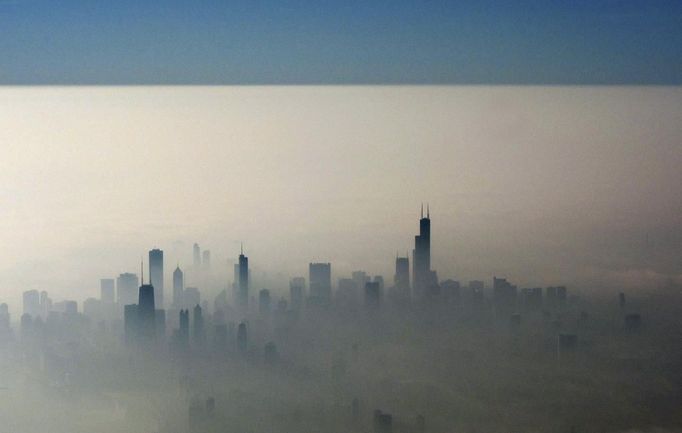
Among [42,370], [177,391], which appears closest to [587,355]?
[177,391]

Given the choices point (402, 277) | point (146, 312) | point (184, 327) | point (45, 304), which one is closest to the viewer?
point (45, 304)

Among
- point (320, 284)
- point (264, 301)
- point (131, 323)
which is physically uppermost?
point (320, 284)

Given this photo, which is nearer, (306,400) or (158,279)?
(158,279)

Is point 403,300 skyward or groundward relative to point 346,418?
skyward

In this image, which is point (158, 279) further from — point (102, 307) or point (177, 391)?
point (177, 391)

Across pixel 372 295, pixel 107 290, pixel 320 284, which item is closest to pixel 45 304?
pixel 107 290

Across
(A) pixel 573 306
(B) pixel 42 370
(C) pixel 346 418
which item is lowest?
(C) pixel 346 418

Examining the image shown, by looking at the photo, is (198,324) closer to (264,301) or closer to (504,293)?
(264,301)
